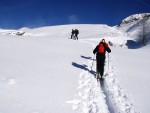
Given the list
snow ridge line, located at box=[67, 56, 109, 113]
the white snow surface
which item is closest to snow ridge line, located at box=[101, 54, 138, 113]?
the white snow surface

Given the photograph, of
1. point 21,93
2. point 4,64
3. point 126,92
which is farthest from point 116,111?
point 4,64

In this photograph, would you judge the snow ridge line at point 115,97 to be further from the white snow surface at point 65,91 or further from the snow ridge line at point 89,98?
the snow ridge line at point 89,98

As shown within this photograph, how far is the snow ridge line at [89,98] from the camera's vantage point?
A: 6.83 meters

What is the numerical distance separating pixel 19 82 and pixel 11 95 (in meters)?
1.41

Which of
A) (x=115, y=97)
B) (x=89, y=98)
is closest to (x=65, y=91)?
(x=89, y=98)

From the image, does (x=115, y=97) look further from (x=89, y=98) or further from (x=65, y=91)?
(x=65, y=91)

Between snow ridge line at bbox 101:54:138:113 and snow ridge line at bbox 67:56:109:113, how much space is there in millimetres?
229

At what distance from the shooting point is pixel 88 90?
28.5 ft

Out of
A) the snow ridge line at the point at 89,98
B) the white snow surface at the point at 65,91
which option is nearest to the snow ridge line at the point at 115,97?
the white snow surface at the point at 65,91

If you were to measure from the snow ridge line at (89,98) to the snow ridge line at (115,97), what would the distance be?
0.23 metres

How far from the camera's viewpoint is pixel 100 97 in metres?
8.09

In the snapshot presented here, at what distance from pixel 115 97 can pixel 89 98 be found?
3.15 feet

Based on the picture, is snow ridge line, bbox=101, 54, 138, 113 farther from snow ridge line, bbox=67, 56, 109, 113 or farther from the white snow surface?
snow ridge line, bbox=67, 56, 109, 113

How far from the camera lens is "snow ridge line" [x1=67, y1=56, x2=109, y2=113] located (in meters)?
6.83
